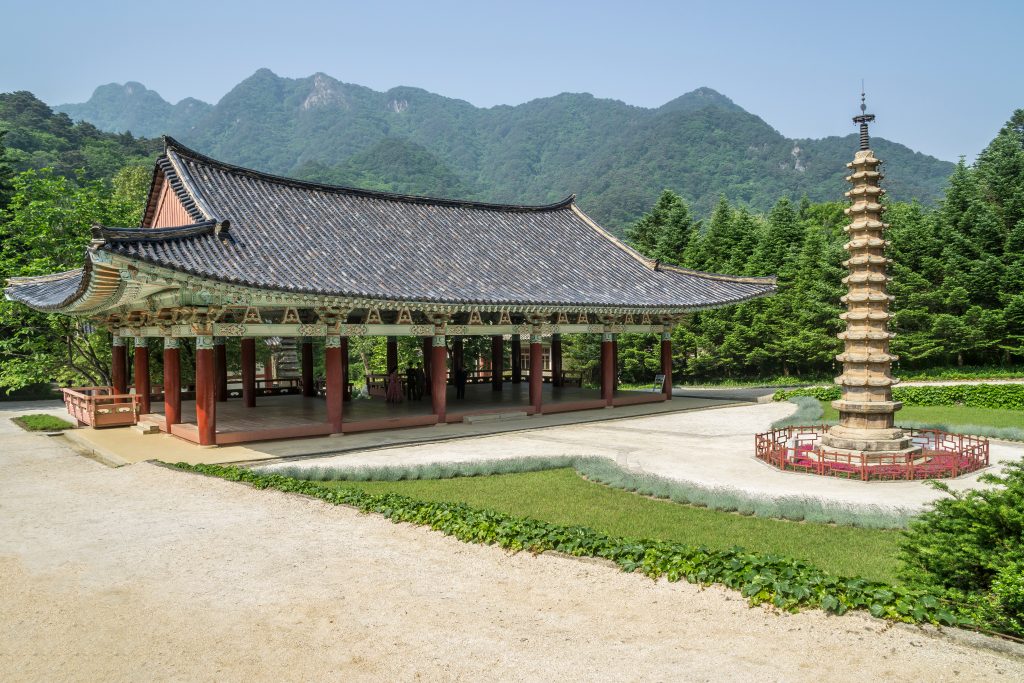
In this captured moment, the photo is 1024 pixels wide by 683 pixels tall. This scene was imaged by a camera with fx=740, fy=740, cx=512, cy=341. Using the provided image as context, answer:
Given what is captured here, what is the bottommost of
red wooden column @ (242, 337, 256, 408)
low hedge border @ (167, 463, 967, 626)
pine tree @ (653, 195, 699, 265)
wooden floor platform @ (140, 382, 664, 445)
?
low hedge border @ (167, 463, 967, 626)

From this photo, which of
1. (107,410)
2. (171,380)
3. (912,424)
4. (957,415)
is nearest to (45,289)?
(107,410)

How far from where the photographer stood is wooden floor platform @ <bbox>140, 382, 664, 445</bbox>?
19.4m

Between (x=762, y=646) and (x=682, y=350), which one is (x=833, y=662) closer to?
(x=762, y=646)

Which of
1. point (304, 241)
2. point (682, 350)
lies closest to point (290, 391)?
point (304, 241)

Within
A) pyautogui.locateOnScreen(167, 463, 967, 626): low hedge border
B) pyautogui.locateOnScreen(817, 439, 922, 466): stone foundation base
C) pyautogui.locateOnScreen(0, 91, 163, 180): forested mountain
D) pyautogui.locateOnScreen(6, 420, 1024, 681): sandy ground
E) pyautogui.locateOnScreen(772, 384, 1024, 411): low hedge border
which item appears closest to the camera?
pyautogui.locateOnScreen(6, 420, 1024, 681): sandy ground

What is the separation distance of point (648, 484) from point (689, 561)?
5.11 meters

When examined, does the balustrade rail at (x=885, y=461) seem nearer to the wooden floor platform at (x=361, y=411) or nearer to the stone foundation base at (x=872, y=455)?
the stone foundation base at (x=872, y=455)

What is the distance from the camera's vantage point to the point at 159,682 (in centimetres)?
613

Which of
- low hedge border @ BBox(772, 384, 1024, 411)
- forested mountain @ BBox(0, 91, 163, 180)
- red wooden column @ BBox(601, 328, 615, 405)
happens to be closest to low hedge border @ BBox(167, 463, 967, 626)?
red wooden column @ BBox(601, 328, 615, 405)

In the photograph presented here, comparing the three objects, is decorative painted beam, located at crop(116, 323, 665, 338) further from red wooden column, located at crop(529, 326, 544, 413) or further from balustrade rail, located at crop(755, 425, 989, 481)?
balustrade rail, located at crop(755, 425, 989, 481)

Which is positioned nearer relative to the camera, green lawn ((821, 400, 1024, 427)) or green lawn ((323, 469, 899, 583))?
green lawn ((323, 469, 899, 583))

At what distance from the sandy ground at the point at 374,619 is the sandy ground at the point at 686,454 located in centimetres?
538

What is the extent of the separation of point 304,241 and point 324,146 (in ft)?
492

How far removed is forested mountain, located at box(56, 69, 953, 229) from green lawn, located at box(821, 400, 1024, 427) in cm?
6419
